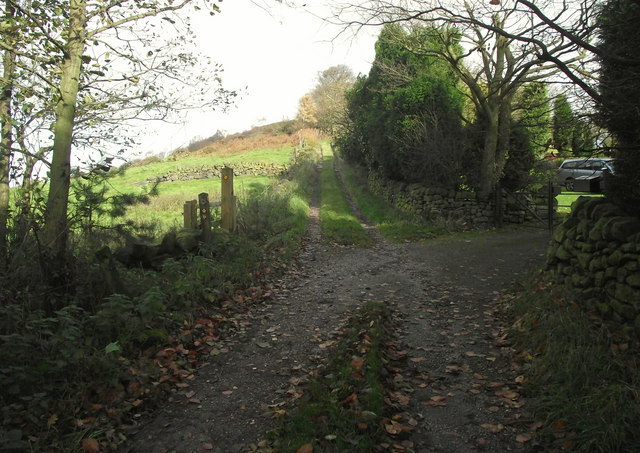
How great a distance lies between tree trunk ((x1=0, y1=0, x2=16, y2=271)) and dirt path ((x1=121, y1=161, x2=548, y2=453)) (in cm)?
299

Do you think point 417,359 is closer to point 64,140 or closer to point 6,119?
point 64,140

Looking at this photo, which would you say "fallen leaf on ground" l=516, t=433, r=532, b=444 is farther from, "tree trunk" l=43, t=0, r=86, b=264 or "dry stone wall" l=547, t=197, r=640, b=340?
"tree trunk" l=43, t=0, r=86, b=264

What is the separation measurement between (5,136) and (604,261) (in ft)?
26.7

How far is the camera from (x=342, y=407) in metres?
3.83

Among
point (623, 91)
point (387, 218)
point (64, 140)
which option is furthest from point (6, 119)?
point (387, 218)

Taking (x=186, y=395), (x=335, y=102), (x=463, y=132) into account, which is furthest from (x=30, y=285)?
(x=335, y=102)

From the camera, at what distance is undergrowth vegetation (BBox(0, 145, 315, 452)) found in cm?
361

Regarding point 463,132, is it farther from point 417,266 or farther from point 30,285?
point 30,285

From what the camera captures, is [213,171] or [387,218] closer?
[387,218]

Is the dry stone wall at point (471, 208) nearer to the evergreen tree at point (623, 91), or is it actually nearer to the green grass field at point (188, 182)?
the green grass field at point (188, 182)

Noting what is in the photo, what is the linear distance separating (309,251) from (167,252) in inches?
174

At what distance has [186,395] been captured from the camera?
4367mm

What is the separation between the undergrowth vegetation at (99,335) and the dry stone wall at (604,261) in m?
4.63

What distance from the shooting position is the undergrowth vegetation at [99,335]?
11.8 ft
